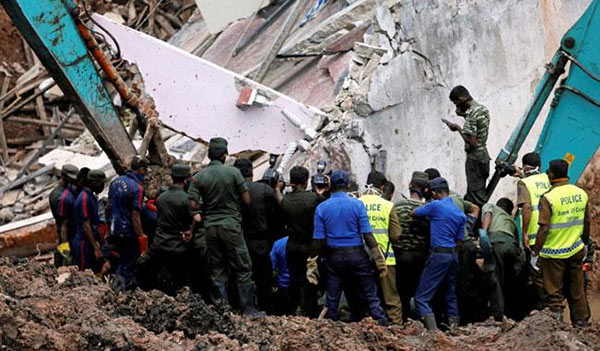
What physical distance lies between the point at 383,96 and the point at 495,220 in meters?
2.70

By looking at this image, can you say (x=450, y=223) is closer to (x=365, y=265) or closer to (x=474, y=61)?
(x=365, y=265)

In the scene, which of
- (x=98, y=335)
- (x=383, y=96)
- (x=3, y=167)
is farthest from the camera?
(x=3, y=167)

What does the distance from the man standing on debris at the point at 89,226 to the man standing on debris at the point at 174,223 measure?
834 mm

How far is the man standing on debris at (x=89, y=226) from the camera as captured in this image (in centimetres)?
1184

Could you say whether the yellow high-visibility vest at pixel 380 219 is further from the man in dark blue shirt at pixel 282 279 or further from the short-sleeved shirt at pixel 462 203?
the man in dark blue shirt at pixel 282 279

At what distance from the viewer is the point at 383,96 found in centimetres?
1319

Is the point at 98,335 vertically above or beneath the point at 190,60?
beneath

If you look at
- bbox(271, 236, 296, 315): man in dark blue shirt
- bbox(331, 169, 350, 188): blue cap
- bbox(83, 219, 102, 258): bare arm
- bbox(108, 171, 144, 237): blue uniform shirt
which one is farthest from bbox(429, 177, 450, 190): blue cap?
bbox(83, 219, 102, 258): bare arm

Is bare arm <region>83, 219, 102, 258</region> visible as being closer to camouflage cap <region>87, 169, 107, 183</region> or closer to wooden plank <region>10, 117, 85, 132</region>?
camouflage cap <region>87, 169, 107, 183</region>

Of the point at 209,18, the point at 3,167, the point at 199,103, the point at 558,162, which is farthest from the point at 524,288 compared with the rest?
the point at 3,167

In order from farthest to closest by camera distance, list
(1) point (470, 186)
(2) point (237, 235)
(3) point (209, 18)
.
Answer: (3) point (209, 18) < (1) point (470, 186) < (2) point (237, 235)

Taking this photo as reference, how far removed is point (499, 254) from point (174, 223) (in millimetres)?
3075

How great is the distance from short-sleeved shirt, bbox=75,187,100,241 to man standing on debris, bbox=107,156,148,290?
18cm

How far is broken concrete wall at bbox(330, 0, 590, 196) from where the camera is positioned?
13.2 m
